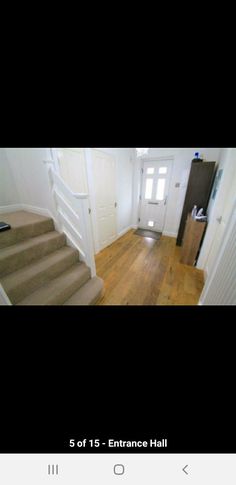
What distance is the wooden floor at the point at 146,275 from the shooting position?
163 cm

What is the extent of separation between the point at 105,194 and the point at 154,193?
1405mm

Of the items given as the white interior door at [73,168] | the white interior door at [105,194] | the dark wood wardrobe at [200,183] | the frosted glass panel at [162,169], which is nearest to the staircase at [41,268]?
the white interior door at [73,168]

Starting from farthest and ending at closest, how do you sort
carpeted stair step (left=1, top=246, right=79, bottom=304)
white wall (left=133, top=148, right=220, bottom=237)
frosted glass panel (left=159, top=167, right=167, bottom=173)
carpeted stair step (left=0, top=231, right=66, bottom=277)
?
1. frosted glass panel (left=159, top=167, right=167, bottom=173)
2. white wall (left=133, top=148, right=220, bottom=237)
3. carpeted stair step (left=0, top=231, right=66, bottom=277)
4. carpeted stair step (left=1, top=246, right=79, bottom=304)

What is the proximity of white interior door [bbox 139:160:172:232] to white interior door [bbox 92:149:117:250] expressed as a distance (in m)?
1.02

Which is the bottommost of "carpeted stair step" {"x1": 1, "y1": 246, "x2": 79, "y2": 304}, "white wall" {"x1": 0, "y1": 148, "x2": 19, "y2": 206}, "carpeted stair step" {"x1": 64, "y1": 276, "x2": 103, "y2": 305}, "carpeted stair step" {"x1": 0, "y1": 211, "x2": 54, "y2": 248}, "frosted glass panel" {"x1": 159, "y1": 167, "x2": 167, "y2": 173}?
"carpeted stair step" {"x1": 64, "y1": 276, "x2": 103, "y2": 305}

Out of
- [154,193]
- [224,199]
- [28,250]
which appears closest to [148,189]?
[154,193]

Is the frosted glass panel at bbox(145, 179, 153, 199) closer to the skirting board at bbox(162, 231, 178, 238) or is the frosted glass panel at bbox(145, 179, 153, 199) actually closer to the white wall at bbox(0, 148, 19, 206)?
the skirting board at bbox(162, 231, 178, 238)

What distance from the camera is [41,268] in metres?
1.35

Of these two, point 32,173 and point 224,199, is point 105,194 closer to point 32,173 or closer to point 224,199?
point 32,173

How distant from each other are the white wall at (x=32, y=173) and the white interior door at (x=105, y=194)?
79 centimetres

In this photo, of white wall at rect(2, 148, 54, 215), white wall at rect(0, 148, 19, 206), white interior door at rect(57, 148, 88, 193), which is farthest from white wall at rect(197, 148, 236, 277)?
white wall at rect(0, 148, 19, 206)

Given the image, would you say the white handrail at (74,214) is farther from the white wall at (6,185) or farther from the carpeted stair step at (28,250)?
the white wall at (6,185)

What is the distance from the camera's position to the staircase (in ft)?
3.92
